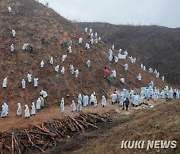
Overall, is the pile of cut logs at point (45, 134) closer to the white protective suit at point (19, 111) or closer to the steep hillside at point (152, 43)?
the white protective suit at point (19, 111)

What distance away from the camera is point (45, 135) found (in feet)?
56.1

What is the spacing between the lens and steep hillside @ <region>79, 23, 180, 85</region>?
37906mm

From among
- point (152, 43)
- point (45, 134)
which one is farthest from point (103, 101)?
point (152, 43)

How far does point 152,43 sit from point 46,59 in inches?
821

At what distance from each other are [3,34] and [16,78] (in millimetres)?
4914

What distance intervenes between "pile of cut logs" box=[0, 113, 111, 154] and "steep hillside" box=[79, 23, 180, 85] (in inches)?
731

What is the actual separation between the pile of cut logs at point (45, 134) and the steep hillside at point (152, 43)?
1856cm

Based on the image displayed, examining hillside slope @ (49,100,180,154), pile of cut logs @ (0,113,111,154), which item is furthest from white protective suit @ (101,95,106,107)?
hillside slope @ (49,100,180,154)

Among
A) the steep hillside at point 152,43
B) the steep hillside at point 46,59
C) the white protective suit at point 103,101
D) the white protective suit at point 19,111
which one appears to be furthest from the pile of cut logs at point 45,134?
the steep hillside at point 152,43

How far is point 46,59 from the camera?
A: 25109 millimetres

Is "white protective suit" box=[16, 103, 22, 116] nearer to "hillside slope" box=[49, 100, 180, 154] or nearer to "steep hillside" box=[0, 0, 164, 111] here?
"steep hillside" box=[0, 0, 164, 111]

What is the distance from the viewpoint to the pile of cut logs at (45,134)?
16219 millimetres

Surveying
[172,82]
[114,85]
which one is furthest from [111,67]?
[172,82]

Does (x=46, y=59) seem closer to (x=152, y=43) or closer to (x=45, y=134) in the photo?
(x=45, y=134)
